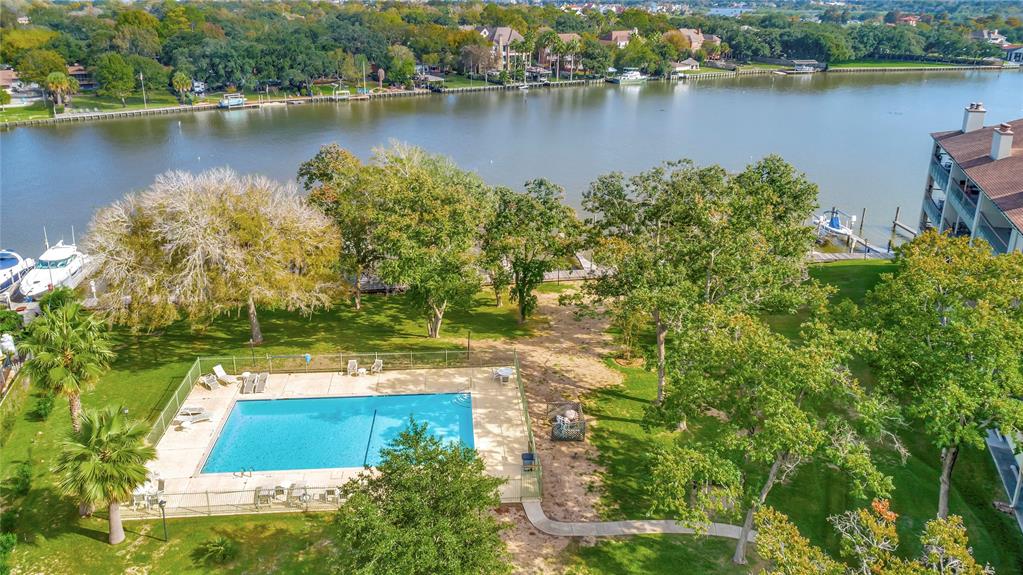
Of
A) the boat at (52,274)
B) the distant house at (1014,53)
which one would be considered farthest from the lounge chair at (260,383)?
the distant house at (1014,53)

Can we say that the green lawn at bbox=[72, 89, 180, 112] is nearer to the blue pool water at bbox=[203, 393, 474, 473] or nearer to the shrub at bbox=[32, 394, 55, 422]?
the shrub at bbox=[32, 394, 55, 422]

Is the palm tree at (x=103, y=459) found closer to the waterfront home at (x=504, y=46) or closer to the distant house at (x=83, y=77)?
the distant house at (x=83, y=77)

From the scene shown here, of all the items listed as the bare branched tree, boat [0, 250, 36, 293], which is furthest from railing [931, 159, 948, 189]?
boat [0, 250, 36, 293]

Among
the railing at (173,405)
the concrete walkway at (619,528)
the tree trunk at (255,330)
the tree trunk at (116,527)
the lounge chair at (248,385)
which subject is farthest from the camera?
the tree trunk at (255,330)

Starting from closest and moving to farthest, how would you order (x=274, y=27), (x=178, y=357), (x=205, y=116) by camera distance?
(x=178, y=357)
(x=205, y=116)
(x=274, y=27)

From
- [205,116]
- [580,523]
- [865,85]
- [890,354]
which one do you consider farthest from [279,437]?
[865,85]

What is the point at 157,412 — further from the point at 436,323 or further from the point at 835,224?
the point at 835,224

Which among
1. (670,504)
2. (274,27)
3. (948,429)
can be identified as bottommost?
(670,504)

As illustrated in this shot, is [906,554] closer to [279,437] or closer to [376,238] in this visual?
[279,437]
